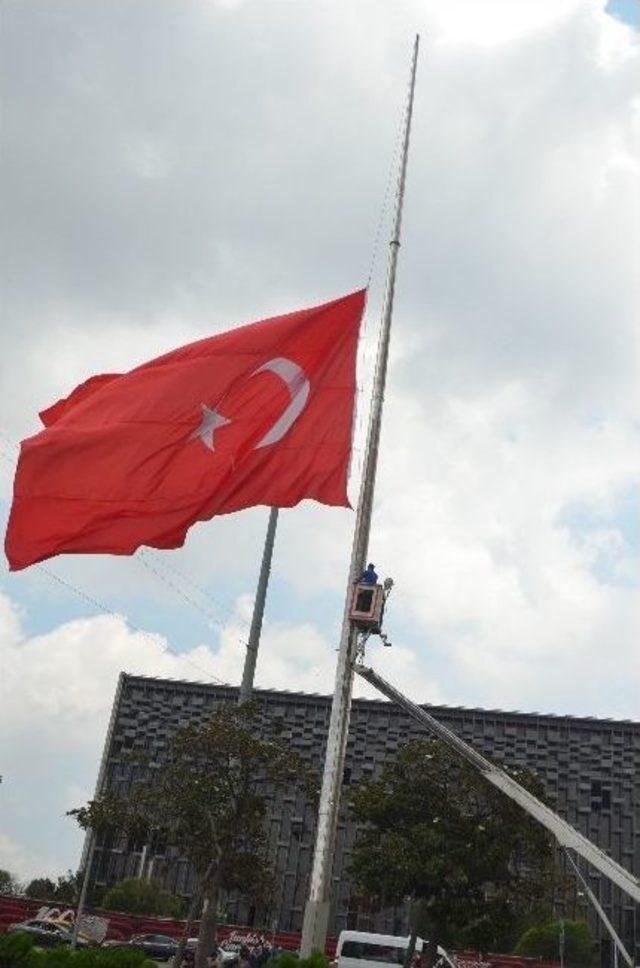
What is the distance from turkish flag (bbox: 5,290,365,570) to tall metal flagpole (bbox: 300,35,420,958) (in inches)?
17.9

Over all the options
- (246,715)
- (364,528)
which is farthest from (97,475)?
(246,715)

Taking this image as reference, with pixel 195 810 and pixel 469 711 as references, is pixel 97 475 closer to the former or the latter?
pixel 195 810

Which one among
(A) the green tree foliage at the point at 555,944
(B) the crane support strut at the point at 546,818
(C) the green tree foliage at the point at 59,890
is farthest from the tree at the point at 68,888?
(B) the crane support strut at the point at 546,818

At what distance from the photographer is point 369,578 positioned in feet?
47.8

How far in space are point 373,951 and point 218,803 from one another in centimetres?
1424

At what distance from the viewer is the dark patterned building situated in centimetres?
8131

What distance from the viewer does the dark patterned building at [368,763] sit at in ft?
267

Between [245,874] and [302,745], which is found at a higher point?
[302,745]

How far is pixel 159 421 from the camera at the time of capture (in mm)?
15938

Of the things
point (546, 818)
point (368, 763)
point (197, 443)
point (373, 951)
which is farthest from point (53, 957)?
point (368, 763)

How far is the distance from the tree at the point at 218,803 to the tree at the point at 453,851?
6.17m

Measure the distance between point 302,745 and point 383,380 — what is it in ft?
247

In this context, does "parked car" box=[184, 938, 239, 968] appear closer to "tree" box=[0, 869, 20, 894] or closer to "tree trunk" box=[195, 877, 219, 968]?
"tree trunk" box=[195, 877, 219, 968]

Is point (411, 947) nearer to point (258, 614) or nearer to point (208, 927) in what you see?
point (208, 927)
